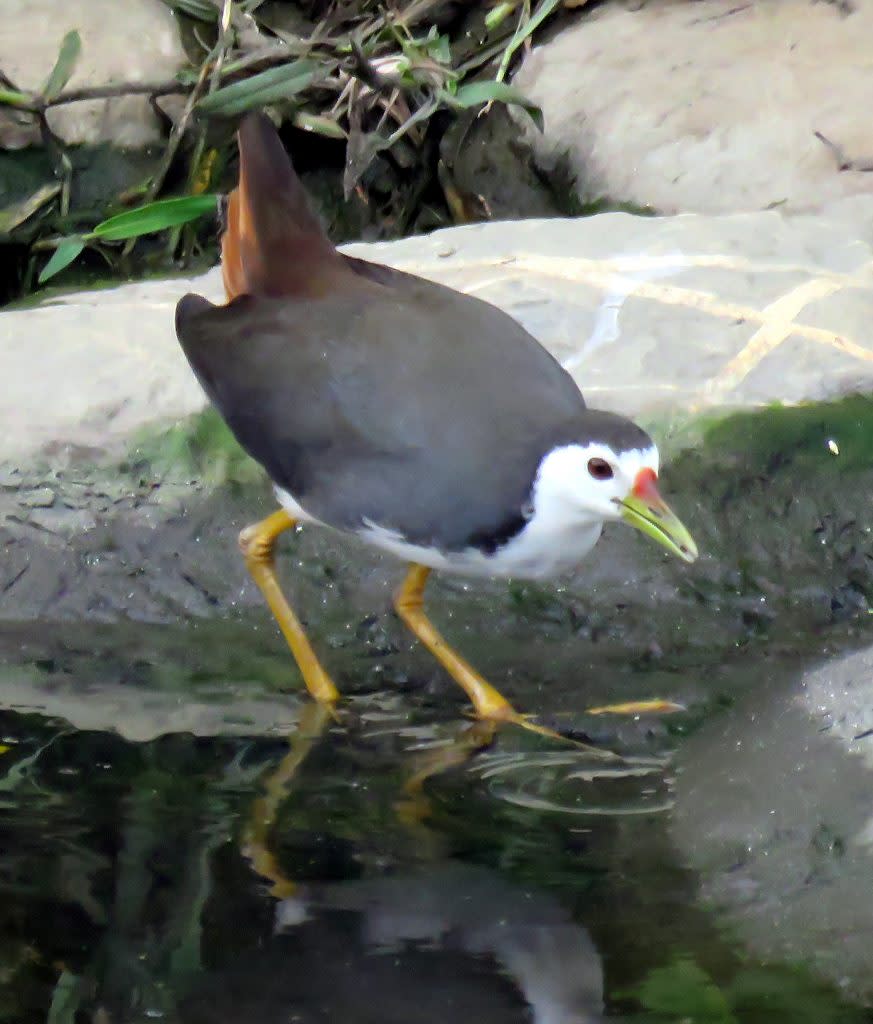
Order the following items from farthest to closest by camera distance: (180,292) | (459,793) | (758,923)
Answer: (180,292) → (459,793) → (758,923)

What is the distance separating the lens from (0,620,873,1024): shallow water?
8.23 ft

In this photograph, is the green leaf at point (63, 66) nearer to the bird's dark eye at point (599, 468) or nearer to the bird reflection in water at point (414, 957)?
the bird's dark eye at point (599, 468)

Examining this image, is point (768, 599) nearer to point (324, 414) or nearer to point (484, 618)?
point (484, 618)

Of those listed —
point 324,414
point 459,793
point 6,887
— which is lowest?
point 459,793

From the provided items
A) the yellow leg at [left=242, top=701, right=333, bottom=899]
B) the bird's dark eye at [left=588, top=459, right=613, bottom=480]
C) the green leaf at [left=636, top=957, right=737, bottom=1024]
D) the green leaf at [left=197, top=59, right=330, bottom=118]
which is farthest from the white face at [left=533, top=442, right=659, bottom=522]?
the green leaf at [left=197, top=59, right=330, bottom=118]

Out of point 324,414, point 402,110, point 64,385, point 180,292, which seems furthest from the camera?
point 402,110

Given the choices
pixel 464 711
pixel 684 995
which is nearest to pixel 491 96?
pixel 464 711

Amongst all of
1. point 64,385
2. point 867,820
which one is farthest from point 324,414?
point 867,820

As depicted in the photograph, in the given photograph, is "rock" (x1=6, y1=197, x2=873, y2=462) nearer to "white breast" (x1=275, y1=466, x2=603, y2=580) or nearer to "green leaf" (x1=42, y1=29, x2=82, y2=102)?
"white breast" (x1=275, y1=466, x2=603, y2=580)

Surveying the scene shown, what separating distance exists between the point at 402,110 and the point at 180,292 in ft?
6.54

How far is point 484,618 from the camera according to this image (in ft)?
14.2

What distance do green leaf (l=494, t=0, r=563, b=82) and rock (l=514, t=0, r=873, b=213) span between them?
0.08 metres

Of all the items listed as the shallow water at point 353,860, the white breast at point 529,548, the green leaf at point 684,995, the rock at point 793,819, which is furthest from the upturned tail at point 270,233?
the green leaf at point 684,995

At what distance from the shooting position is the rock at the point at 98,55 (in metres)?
6.59
